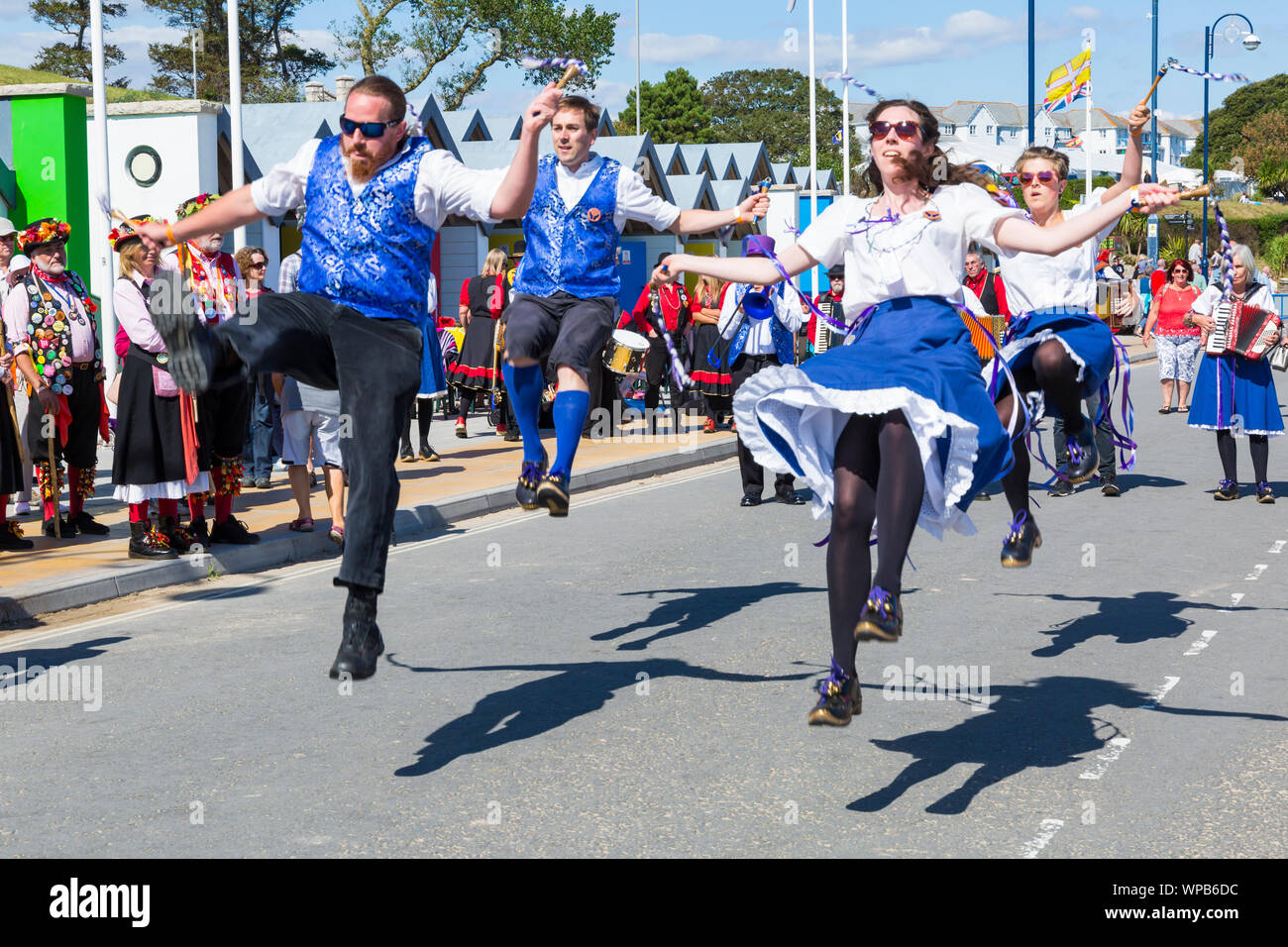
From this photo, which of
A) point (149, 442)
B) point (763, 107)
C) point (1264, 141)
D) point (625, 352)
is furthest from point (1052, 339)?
point (763, 107)

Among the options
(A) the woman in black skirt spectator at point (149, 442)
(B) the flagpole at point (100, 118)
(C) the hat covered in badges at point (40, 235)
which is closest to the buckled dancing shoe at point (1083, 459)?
(A) the woman in black skirt spectator at point (149, 442)

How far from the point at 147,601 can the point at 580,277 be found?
11.1 feet

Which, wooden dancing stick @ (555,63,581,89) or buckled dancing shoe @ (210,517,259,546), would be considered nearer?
wooden dancing stick @ (555,63,581,89)

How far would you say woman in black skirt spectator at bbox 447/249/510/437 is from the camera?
16.4m

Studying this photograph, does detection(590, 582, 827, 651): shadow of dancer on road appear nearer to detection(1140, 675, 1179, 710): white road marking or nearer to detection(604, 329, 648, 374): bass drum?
detection(604, 329, 648, 374): bass drum

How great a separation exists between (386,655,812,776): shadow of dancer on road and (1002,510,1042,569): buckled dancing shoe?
1020 mm

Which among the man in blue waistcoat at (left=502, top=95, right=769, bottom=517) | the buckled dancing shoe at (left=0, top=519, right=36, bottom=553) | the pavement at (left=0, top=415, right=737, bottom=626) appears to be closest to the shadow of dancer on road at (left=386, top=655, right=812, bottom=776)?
the man in blue waistcoat at (left=502, top=95, right=769, bottom=517)

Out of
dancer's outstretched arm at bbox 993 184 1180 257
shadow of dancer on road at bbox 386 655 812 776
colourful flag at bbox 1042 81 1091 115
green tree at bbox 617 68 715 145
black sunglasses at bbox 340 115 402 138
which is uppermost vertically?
green tree at bbox 617 68 715 145

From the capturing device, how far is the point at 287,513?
36.6 ft

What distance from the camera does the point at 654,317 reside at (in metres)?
16.8

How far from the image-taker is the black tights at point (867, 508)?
459 centimetres

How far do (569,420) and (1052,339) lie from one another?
220cm

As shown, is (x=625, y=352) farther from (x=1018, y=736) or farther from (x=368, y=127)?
(x=1018, y=736)

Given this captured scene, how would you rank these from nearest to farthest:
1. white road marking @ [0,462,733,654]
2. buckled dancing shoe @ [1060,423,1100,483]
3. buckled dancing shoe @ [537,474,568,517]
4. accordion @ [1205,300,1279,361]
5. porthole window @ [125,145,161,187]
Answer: buckled dancing shoe @ [537,474,568,517], buckled dancing shoe @ [1060,423,1100,483], white road marking @ [0,462,733,654], accordion @ [1205,300,1279,361], porthole window @ [125,145,161,187]
